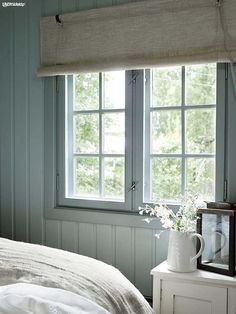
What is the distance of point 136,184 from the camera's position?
97.9 inches

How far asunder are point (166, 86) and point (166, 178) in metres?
0.58

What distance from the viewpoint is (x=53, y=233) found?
2.79 meters

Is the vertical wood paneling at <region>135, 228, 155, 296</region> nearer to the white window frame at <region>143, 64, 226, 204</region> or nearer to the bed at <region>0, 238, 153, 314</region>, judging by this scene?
the white window frame at <region>143, 64, 226, 204</region>

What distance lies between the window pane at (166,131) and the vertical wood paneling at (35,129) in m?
0.84

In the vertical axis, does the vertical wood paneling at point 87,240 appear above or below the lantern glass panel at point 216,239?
below

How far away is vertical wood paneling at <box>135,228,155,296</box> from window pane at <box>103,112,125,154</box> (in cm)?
56

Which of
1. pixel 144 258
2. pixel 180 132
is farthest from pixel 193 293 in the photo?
pixel 180 132

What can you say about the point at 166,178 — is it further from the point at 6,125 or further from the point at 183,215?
the point at 6,125

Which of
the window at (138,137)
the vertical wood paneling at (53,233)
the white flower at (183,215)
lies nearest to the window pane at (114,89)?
the window at (138,137)

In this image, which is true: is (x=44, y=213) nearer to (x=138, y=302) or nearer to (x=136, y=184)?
(x=136, y=184)

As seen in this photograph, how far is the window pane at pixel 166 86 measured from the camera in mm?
2441

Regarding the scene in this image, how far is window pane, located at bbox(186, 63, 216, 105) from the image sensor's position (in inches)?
92.0

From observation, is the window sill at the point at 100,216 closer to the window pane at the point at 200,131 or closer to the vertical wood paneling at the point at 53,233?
the vertical wood paneling at the point at 53,233

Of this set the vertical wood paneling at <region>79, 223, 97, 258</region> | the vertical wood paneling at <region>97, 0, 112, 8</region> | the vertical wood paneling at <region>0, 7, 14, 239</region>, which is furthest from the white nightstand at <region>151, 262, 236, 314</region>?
the vertical wood paneling at <region>97, 0, 112, 8</region>
